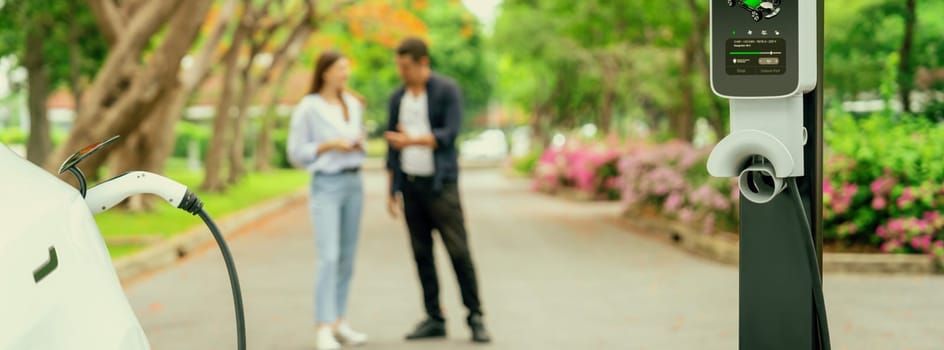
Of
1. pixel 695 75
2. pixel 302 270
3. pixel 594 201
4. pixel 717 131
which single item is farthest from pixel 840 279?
pixel 594 201

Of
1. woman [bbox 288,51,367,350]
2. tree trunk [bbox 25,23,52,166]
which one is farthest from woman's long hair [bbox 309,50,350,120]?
tree trunk [bbox 25,23,52,166]

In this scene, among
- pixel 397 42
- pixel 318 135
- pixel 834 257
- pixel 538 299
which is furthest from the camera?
pixel 397 42

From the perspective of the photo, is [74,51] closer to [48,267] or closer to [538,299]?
[538,299]

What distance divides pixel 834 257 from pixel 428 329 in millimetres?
5364

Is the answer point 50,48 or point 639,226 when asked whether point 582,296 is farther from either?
point 50,48

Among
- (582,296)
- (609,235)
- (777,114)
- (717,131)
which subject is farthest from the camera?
(717,131)

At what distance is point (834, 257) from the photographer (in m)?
11.6

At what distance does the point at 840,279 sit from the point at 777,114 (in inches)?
307

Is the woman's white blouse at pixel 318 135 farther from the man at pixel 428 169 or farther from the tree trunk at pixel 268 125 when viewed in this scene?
the tree trunk at pixel 268 125

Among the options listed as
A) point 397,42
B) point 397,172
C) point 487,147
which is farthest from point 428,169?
point 487,147

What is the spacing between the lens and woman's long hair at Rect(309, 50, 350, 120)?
7.52m

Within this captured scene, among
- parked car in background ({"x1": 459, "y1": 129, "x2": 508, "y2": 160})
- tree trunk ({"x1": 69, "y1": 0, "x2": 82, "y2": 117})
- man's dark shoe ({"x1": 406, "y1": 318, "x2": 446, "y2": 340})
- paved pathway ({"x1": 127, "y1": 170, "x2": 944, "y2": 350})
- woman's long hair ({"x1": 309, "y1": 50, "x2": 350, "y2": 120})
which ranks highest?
woman's long hair ({"x1": 309, "y1": 50, "x2": 350, "y2": 120})

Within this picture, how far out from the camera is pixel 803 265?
12.2ft

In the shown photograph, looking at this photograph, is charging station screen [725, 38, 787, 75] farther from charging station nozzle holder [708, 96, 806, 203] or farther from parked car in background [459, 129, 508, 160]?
parked car in background [459, 129, 508, 160]
